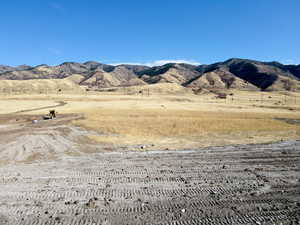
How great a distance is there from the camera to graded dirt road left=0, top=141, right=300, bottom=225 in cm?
755

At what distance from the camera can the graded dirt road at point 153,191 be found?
755cm

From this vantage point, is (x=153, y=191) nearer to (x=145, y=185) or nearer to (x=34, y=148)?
(x=145, y=185)

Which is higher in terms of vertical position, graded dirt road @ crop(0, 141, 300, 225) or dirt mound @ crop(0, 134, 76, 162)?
graded dirt road @ crop(0, 141, 300, 225)

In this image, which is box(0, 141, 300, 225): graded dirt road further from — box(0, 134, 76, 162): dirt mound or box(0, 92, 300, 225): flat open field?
box(0, 134, 76, 162): dirt mound

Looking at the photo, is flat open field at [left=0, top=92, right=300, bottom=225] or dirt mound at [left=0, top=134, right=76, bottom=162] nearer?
flat open field at [left=0, top=92, right=300, bottom=225]

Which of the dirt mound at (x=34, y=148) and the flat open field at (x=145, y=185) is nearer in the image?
the flat open field at (x=145, y=185)

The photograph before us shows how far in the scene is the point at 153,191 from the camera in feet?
31.6

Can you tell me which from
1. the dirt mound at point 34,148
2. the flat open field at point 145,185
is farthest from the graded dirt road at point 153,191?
the dirt mound at point 34,148

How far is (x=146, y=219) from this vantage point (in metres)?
7.43

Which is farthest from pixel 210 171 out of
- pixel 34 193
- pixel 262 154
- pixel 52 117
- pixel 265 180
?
pixel 52 117

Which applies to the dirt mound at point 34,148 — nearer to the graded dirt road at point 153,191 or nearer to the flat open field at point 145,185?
the flat open field at point 145,185

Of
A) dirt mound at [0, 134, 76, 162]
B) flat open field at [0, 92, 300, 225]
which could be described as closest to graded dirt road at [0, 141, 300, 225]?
flat open field at [0, 92, 300, 225]

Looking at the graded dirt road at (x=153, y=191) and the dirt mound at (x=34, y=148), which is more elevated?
the graded dirt road at (x=153, y=191)

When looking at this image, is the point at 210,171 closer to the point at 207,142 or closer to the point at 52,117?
the point at 207,142
